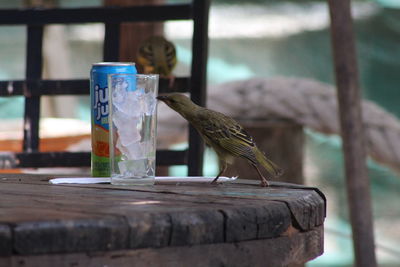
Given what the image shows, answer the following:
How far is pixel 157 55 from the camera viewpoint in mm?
5090

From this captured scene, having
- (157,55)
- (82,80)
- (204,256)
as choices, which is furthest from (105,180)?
(157,55)

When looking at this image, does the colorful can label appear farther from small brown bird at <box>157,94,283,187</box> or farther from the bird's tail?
the bird's tail

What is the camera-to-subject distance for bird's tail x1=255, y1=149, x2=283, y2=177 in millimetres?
2248

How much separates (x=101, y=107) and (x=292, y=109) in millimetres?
2982

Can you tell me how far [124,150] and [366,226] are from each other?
2384 mm

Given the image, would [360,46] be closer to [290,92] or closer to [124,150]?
[290,92]

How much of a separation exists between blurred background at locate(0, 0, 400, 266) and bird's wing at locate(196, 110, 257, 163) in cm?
450

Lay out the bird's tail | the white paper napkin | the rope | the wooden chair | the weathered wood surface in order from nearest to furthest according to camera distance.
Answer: the weathered wood surface, the white paper napkin, the bird's tail, the wooden chair, the rope

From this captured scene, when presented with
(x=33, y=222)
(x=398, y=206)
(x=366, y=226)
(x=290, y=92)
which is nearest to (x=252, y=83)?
(x=290, y=92)

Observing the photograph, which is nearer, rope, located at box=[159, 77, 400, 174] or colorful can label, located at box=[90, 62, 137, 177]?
colorful can label, located at box=[90, 62, 137, 177]

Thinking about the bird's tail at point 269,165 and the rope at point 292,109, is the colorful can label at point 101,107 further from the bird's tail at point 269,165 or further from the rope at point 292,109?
the rope at point 292,109

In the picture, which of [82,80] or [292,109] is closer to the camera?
[82,80]

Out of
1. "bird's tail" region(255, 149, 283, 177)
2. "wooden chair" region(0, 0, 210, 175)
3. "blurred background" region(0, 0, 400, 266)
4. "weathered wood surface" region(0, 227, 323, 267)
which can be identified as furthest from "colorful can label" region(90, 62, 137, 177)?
"blurred background" region(0, 0, 400, 266)

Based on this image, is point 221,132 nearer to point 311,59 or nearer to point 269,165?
point 269,165
